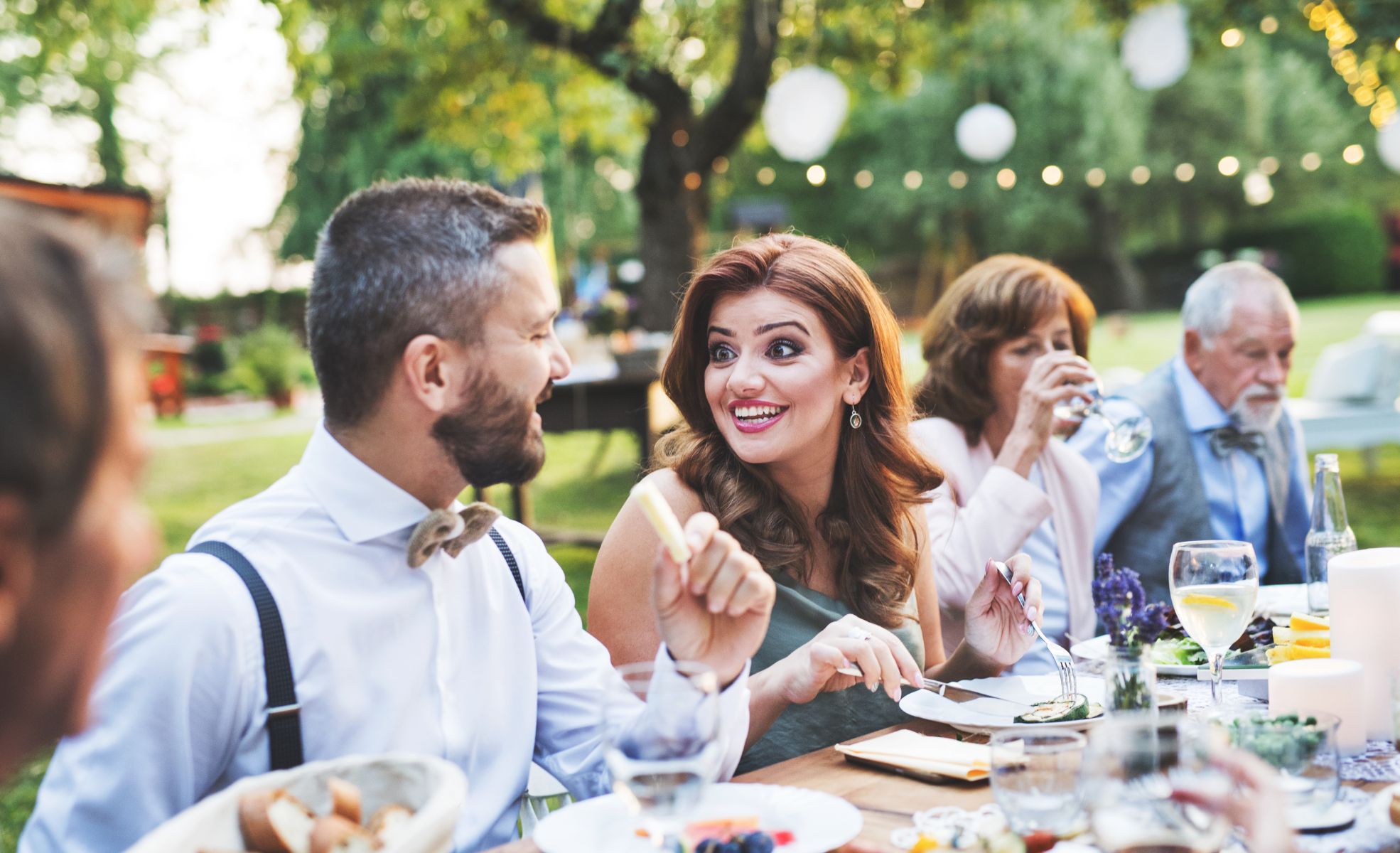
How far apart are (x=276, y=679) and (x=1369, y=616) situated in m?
1.62

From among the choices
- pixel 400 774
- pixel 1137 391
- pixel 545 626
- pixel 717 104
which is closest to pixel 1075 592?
pixel 1137 391

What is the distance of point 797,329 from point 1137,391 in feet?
6.07

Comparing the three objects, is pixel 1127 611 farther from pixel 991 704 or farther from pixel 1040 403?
pixel 1040 403

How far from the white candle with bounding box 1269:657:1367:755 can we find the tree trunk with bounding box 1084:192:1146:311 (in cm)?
3099

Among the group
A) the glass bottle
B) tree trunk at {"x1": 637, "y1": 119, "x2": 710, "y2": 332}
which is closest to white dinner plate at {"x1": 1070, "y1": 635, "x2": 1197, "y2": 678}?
the glass bottle

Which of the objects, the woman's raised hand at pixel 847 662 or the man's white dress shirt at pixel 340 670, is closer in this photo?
the man's white dress shirt at pixel 340 670

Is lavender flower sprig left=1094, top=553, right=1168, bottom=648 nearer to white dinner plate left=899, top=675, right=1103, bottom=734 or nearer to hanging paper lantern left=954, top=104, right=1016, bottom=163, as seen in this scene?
white dinner plate left=899, top=675, right=1103, bottom=734

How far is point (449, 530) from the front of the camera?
180cm

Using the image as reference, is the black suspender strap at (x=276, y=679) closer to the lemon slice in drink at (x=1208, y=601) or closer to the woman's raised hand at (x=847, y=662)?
the woman's raised hand at (x=847, y=662)

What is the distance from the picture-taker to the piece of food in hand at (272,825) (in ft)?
3.96

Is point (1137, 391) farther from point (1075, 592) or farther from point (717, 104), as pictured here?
point (717, 104)

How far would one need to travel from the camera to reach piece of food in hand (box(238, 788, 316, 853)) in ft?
3.96

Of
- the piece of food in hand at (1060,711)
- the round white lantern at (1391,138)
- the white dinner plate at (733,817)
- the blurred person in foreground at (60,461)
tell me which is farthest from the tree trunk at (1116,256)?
the blurred person in foreground at (60,461)

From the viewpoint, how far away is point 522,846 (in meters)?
1.45
